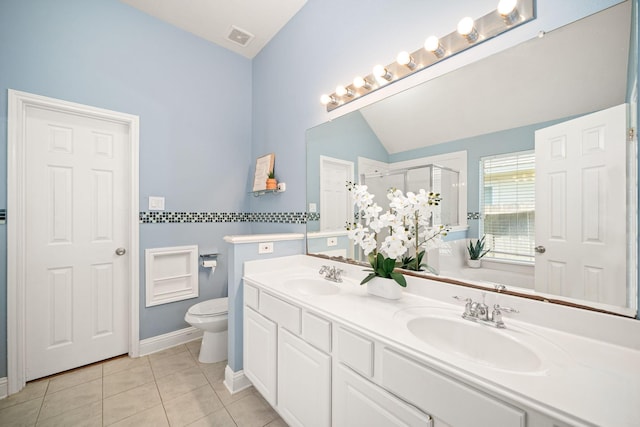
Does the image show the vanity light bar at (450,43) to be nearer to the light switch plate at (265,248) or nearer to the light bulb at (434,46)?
the light bulb at (434,46)

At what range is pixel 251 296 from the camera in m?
1.68

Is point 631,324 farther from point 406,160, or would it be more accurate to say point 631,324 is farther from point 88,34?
point 88,34

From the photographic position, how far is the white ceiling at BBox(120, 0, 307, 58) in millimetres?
2135

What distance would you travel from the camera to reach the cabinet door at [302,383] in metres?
1.12

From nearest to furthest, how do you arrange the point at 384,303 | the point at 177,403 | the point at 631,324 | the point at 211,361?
the point at 631,324 → the point at 384,303 → the point at 177,403 → the point at 211,361

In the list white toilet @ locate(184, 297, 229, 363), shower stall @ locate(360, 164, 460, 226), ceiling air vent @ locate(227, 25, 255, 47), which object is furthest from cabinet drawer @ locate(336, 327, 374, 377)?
ceiling air vent @ locate(227, 25, 255, 47)

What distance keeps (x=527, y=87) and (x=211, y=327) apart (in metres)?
2.45

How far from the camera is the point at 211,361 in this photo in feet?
7.01

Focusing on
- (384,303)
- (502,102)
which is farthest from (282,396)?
(502,102)

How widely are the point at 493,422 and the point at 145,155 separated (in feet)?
8.89

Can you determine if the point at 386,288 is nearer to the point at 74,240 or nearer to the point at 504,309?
the point at 504,309

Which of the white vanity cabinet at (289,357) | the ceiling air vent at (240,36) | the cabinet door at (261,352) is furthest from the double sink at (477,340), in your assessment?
the ceiling air vent at (240,36)

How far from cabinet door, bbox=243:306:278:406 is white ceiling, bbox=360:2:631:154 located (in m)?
1.29

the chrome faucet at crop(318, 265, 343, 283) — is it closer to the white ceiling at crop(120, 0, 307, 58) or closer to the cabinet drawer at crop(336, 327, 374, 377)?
the cabinet drawer at crop(336, 327, 374, 377)
